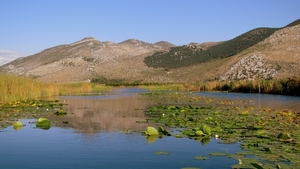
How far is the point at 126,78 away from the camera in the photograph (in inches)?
4914

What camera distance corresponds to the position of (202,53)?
507 feet

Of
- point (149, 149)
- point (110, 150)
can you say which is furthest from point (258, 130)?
point (110, 150)

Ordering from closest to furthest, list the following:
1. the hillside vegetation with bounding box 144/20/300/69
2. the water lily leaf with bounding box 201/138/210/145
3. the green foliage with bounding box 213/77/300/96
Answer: the water lily leaf with bounding box 201/138/210/145
the green foliage with bounding box 213/77/300/96
the hillside vegetation with bounding box 144/20/300/69

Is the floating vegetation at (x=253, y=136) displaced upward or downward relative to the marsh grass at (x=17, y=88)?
downward

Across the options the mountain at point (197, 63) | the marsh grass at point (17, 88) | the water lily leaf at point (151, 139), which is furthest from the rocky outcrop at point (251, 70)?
the water lily leaf at point (151, 139)

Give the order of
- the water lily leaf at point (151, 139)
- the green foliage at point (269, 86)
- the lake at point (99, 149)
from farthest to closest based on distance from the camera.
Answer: the green foliage at point (269, 86), the water lily leaf at point (151, 139), the lake at point (99, 149)

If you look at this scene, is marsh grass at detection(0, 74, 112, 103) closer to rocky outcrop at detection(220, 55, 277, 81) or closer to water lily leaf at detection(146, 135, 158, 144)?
water lily leaf at detection(146, 135, 158, 144)

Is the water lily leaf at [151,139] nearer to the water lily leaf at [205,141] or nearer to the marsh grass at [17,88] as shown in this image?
the water lily leaf at [205,141]

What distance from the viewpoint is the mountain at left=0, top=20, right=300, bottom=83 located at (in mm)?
84312

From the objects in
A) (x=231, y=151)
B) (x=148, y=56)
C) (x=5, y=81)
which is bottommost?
(x=231, y=151)

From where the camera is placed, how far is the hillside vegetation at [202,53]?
→ 452ft

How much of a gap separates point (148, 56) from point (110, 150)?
499 ft

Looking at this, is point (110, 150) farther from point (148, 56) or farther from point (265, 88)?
point (148, 56)

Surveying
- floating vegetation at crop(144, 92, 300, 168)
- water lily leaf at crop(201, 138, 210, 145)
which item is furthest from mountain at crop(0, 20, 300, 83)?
water lily leaf at crop(201, 138, 210, 145)
